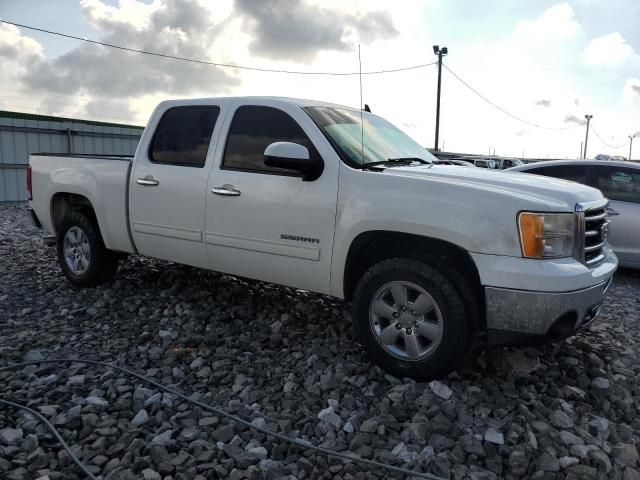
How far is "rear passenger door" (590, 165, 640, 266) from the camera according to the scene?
638 cm

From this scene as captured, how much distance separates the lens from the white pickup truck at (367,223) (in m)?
3.15

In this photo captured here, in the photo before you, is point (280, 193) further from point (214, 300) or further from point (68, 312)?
point (68, 312)

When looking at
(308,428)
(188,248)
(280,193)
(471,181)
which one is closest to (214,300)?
(188,248)

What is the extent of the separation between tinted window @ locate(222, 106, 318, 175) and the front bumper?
1765mm

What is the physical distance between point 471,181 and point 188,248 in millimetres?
2405

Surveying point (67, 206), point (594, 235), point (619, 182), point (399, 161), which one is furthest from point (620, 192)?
point (67, 206)

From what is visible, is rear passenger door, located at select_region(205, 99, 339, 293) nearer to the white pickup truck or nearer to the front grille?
the white pickup truck

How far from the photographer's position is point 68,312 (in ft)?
16.2

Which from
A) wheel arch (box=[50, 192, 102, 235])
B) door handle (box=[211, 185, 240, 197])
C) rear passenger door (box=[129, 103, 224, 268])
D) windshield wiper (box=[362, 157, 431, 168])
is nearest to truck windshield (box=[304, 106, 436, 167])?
windshield wiper (box=[362, 157, 431, 168])

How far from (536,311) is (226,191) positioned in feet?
7.90

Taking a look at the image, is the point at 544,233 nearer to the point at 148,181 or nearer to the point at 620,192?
the point at 148,181

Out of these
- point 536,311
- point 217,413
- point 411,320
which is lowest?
point 217,413

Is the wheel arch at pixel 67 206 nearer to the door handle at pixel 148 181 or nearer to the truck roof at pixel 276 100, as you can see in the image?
the door handle at pixel 148 181

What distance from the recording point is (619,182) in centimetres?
662
